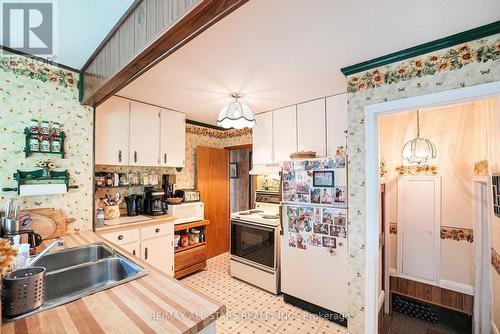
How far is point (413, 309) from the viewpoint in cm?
242

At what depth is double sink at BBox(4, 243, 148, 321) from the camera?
1.33 m

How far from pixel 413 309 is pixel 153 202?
328 cm

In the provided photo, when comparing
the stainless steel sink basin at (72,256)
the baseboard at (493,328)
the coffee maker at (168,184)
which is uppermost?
the coffee maker at (168,184)

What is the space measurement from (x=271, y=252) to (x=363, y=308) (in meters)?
1.09

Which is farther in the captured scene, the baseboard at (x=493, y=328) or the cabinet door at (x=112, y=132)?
the cabinet door at (x=112, y=132)

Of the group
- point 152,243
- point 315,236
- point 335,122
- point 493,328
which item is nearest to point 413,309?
point 493,328

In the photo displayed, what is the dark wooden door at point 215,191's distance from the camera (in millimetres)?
3723

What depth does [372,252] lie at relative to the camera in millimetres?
1797

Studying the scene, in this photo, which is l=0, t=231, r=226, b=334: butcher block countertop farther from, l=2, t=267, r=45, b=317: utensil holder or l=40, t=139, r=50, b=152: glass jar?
l=40, t=139, r=50, b=152: glass jar

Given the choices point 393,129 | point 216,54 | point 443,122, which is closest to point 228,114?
point 216,54

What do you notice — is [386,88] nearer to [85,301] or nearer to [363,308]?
[363,308]

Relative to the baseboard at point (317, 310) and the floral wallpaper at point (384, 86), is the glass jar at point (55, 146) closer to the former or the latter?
the floral wallpaper at point (384, 86)

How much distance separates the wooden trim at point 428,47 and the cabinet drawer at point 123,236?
2.69 metres

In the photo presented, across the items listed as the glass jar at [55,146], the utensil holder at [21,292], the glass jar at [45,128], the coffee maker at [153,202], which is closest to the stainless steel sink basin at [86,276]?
the utensil holder at [21,292]
